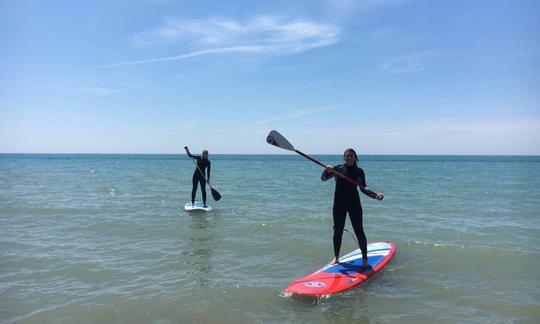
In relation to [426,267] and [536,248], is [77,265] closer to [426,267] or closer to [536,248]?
[426,267]

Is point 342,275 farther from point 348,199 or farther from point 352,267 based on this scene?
point 348,199

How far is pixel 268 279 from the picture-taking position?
6.48 meters

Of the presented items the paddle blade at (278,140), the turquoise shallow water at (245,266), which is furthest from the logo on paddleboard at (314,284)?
the paddle blade at (278,140)

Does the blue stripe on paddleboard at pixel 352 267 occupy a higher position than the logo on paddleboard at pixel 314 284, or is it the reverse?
the blue stripe on paddleboard at pixel 352 267

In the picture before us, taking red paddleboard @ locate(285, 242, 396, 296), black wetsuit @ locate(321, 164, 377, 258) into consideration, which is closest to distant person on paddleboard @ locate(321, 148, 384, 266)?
black wetsuit @ locate(321, 164, 377, 258)

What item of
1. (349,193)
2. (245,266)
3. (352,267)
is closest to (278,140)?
(349,193)

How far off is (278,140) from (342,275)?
258 centimetres

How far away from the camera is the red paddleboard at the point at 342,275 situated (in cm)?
566

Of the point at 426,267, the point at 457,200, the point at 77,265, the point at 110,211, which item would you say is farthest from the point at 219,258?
the point at 457,200

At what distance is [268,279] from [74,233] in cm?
609

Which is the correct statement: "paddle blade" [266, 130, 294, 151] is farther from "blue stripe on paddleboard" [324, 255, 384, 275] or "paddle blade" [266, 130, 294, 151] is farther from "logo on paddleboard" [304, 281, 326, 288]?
"logo on paddleboard" [304, 281, 326, 288]

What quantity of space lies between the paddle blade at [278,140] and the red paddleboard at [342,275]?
2234 mm

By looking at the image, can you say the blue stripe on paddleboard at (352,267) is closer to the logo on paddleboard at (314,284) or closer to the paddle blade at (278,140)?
the logo on paddleboard at (314,284)

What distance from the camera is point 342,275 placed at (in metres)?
6.23
